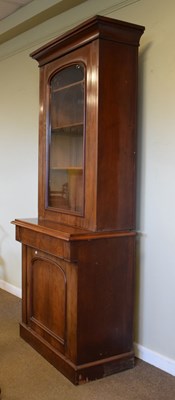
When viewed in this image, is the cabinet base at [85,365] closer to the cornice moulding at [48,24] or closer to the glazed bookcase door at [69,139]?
the glazed bookcase door at [69,139]

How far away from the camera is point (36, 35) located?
357cm

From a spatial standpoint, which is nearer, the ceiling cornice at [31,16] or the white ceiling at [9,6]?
the ceiling cornice at [31,16]

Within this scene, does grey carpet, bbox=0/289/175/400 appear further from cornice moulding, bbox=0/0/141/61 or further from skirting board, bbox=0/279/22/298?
cornice moulding, bbox=0/0/141/61

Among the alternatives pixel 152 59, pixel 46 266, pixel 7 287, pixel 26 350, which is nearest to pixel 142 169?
pixel 152 59

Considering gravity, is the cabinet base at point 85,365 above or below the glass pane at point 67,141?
below

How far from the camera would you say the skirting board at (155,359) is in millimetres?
2424

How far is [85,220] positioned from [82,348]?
2.41 ft

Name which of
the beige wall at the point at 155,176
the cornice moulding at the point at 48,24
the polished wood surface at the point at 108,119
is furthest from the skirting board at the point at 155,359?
the cornice moulding at the point at 48,24

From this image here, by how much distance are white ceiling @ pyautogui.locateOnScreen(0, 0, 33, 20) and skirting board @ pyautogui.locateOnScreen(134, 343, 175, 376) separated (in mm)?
2778

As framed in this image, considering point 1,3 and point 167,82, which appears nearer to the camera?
point 167,82

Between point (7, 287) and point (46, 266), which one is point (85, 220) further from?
point (7, 287)

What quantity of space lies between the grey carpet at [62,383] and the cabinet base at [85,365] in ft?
0.10

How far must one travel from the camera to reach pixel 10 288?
13.3 feet

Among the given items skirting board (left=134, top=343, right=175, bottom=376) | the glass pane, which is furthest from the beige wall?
the glass pane
